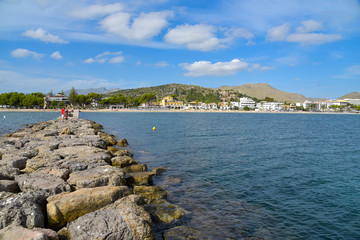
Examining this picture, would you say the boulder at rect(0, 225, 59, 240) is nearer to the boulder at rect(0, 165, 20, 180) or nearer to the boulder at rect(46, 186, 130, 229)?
the boulder at rect(46, 186, 130, 229)

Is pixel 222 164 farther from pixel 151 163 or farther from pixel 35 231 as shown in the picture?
pixel 35 231

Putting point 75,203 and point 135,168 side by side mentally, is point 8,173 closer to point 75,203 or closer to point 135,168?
point 75,203

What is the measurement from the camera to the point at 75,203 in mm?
6820

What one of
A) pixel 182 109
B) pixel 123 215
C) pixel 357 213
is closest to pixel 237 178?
pixel 357 213

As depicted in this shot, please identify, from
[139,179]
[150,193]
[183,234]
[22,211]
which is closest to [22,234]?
[22,211]

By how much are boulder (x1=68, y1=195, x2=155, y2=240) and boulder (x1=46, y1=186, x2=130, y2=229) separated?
31.1 inches

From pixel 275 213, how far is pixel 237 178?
436cm

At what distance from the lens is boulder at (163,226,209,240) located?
6.96 meters

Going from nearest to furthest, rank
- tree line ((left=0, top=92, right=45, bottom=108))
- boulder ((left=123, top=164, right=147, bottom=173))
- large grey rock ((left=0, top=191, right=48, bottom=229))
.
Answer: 1. large grey rock ((left=0, top=191, right=48, bottom=229))
2. boulder ((left=123, top=164, right=147, bottom=173))
3. tree line ((left=0, top=92, right=45, bottom=108))

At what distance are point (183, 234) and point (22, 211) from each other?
4379 mm

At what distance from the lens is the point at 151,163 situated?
55.1 ft

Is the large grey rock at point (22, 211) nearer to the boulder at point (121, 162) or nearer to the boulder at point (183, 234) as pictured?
the boulder at point (183, 234)

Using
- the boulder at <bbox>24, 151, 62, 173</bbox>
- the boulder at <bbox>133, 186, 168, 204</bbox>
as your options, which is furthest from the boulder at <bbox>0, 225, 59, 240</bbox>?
the boulder at <bbox>24, 151, 62, 173</bbox>

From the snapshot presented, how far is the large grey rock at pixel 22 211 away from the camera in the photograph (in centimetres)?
588
